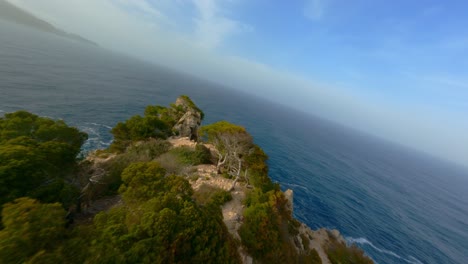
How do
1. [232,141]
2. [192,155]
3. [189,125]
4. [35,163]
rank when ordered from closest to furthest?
[35,163]
[232,141]
[192,155]
[189,125]

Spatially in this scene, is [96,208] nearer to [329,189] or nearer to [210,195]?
[210,195]

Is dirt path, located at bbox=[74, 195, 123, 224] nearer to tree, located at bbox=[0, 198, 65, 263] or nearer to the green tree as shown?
tree, located at bbox=[0, 198, 65, 263]

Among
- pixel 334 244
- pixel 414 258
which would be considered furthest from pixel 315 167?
pixel 334 244

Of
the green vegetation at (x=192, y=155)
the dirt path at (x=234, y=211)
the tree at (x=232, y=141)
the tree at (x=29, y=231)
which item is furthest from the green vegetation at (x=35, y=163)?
the tree at (x=232, y=141)

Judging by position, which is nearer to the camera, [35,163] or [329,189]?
[35,163]

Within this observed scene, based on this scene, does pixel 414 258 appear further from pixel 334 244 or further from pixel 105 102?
pixel 105 102

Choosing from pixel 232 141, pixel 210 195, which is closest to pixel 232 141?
pixel 232 141

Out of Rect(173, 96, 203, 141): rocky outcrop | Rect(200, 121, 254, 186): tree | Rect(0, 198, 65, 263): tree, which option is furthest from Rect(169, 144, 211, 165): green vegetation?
Rect(0, 198, 65, 263): tree

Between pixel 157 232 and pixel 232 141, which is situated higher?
pixel 232 141
